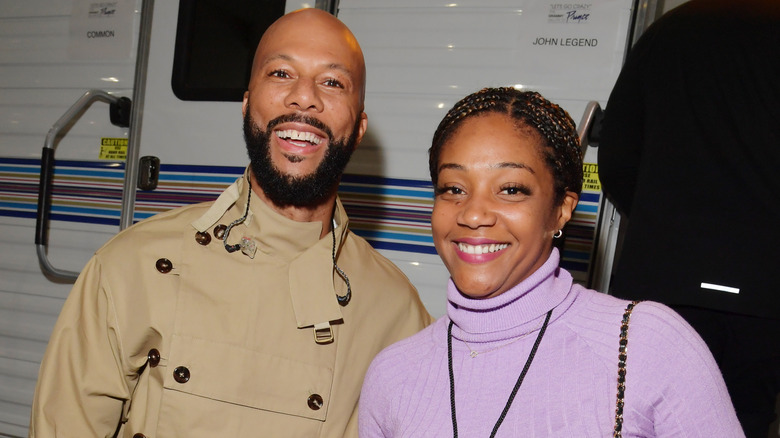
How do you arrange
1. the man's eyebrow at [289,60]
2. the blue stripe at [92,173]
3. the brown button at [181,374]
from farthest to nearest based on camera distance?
the blue stripe at [92,173] < the man's eyebrow at [289,60] < the brown button at [181,374]

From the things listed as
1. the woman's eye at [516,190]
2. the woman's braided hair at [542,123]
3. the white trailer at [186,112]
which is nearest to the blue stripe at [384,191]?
the white trailer at [186,112]

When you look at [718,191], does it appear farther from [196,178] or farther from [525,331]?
[196,178]

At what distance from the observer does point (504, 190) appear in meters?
1.54

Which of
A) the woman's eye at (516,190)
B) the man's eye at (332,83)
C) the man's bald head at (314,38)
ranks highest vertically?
the man's bald head at (314,38)

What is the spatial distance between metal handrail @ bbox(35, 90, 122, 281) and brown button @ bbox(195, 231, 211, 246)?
191 cm

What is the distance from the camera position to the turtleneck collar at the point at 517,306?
155cm

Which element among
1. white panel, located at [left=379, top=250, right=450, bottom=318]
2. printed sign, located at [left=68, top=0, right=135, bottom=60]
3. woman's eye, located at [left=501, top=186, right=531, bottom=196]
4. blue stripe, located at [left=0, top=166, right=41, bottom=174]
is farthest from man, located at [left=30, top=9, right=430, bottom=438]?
blue stripe, located at [left=0, top=166, right=41, bottom=174]

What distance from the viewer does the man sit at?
6.11 ft

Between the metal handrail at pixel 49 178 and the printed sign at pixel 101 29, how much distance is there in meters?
0.25

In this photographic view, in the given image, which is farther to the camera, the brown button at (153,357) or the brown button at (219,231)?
the brown button at (219,231)

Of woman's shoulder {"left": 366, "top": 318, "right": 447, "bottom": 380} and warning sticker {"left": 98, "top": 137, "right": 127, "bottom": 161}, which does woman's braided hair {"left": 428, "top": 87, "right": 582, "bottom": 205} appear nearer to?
woman's shoulder {"left": 366, "top": 318, "right": 447, "bottom": 380}

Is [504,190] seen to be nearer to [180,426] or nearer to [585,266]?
[180,426]

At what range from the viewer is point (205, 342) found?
189 cm

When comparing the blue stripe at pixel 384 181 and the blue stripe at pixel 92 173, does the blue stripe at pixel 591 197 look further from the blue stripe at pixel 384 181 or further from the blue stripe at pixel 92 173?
the blue stripe at pixel 92 173
